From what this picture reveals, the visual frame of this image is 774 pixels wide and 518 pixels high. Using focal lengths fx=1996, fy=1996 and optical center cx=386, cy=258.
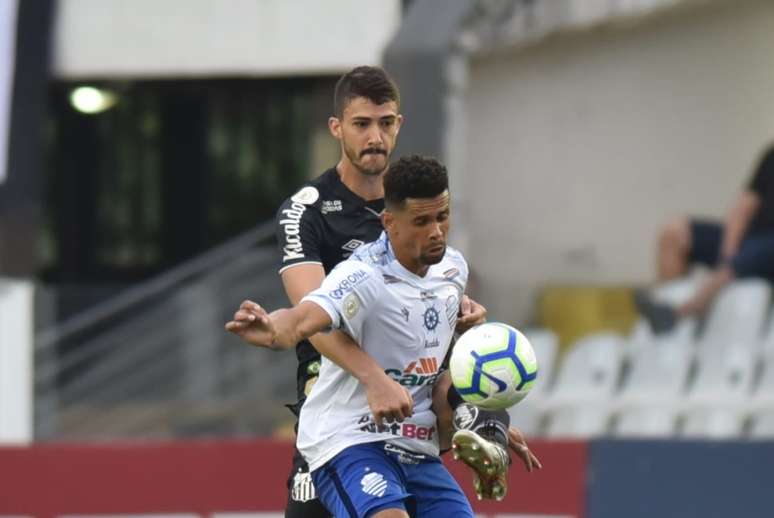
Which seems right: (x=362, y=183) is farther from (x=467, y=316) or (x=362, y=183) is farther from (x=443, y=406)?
(x=443, y=406)

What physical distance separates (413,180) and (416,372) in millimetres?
711

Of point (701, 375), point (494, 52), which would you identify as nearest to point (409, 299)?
point (701, 375)

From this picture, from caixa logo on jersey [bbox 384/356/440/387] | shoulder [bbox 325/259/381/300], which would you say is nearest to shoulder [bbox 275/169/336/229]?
shoulder [bbox 325/259/381/300]

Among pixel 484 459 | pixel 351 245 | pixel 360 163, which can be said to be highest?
pixel 360 163

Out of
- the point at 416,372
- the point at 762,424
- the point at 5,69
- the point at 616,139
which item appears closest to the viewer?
the point at 416,372

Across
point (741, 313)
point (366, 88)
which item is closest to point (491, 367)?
point (366, 88)

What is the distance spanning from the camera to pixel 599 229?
48.6 ft

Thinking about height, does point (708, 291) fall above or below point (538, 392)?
above

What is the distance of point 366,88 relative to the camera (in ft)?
22.9

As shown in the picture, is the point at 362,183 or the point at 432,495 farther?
the point at 362,183

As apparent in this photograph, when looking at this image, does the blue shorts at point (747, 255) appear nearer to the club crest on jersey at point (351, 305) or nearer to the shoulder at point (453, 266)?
the shoulder at point (453, 266)

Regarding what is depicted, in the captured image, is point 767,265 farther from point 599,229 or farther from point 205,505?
point 205,505

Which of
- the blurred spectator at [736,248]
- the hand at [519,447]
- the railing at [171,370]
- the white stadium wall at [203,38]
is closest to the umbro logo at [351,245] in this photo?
the hand at [519,447]

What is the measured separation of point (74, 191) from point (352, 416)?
12181 mm
